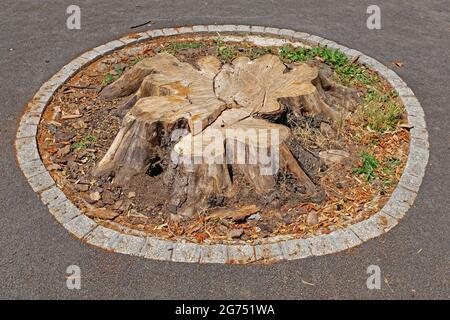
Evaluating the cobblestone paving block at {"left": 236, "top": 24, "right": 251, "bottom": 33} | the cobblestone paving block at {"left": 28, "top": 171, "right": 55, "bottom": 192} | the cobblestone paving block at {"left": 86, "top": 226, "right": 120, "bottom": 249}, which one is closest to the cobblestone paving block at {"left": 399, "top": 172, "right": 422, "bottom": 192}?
the cobblestone paving block at {"left": 86, "top": 226, "right": 120, "bottom": 249}

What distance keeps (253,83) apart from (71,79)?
3.23 metres

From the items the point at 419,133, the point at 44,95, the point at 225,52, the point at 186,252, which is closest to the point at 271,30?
the point at 225,52

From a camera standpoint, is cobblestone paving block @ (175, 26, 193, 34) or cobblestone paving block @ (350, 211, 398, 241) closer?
cobblestone paving block @ (350, 211, 398, 241)

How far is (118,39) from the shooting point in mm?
8438

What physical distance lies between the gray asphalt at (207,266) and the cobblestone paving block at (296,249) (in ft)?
0.29

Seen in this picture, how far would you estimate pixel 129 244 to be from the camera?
477 cm

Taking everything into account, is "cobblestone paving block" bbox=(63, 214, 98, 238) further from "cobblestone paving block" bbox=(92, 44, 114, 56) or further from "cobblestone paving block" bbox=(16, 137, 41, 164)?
"cobblestone paving block" bbox=(92, 44, 114, 56)

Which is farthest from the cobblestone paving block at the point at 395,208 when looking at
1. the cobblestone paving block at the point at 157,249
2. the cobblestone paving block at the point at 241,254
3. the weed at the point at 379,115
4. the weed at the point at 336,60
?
the weed at the point at 336,60

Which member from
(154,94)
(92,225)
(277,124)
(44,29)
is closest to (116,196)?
(92,225)

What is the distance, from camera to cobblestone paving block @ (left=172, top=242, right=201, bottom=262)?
4.63 m

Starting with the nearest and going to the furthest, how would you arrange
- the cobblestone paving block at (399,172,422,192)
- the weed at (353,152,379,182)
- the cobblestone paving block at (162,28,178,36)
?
the cobblestone paving block at (399,172,422,192)
the weed at (353,152,379,182)
the cobblestone paving block at (162,28,178,36)

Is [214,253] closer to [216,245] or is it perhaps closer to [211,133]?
[216,245]

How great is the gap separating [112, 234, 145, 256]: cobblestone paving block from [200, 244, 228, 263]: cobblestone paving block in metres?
0.65
